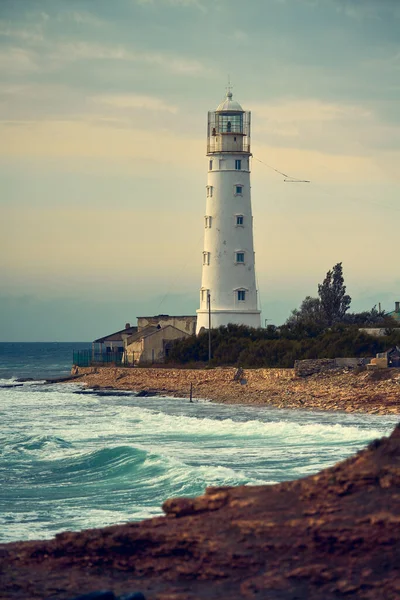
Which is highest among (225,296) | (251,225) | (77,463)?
(251,225)

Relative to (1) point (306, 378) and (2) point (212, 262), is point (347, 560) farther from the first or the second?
(2) point (212, 262)

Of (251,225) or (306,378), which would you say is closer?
(306,378)

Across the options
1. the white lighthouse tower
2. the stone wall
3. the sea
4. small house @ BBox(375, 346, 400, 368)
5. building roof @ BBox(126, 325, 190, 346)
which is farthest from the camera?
building roof @ BBox(126, 325, 190, 346)

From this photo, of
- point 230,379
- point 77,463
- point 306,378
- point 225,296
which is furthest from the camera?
point 225,296

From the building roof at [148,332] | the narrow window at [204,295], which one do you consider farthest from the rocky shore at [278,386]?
the narrow window at [204,295]

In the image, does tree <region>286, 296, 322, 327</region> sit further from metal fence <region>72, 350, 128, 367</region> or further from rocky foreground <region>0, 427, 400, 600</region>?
rocky foreground <region>0, 427, 400, 600</region>

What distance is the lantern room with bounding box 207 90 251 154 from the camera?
52938mm

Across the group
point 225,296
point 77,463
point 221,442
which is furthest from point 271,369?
point 77,463

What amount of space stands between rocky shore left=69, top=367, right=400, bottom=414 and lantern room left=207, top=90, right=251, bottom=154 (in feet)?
36.0

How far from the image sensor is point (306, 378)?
4381cm

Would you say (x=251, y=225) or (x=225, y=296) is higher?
(x=251, y=225)

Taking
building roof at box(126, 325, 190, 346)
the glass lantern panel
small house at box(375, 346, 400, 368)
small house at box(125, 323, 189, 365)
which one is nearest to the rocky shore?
small house at box(375, 346, 400, 368)

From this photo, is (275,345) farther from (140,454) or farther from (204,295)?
(140,454)

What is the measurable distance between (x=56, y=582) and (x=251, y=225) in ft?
147
